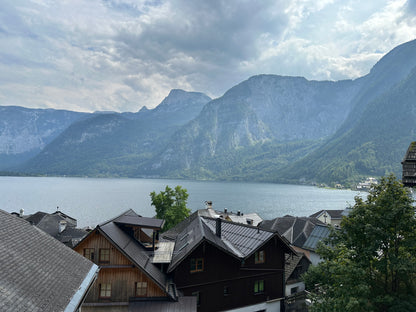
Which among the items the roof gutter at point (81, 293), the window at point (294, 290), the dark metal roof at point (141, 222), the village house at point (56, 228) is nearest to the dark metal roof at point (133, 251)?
the dark metal roof at point (141, 222)

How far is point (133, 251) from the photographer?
23469 millimetres

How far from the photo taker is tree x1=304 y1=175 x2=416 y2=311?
14195mm

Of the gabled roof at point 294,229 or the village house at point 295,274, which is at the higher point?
the gabled roof at point 294,229

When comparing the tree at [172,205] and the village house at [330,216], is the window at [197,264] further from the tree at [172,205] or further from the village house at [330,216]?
the village house at [330,216]

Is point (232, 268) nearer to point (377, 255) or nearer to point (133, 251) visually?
→ point (133, 251)

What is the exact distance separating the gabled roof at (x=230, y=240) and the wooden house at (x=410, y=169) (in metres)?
15.5

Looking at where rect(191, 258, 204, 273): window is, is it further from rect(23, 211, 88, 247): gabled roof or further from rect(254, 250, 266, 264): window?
rect(23, 211, 88, 247): gabled roof

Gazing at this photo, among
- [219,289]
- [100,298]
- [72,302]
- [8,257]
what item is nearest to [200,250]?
[219,289]

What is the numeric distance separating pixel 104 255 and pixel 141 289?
4.29 m

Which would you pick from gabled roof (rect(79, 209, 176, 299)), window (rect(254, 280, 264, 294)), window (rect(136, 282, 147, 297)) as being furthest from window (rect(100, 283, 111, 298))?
window (rect(254, 280, 264, 294))

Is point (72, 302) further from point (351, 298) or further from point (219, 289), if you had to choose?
point (219, 289)

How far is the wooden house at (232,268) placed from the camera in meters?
23.6

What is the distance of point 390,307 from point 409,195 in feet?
21.0

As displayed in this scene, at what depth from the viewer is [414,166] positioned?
46.0 feet
